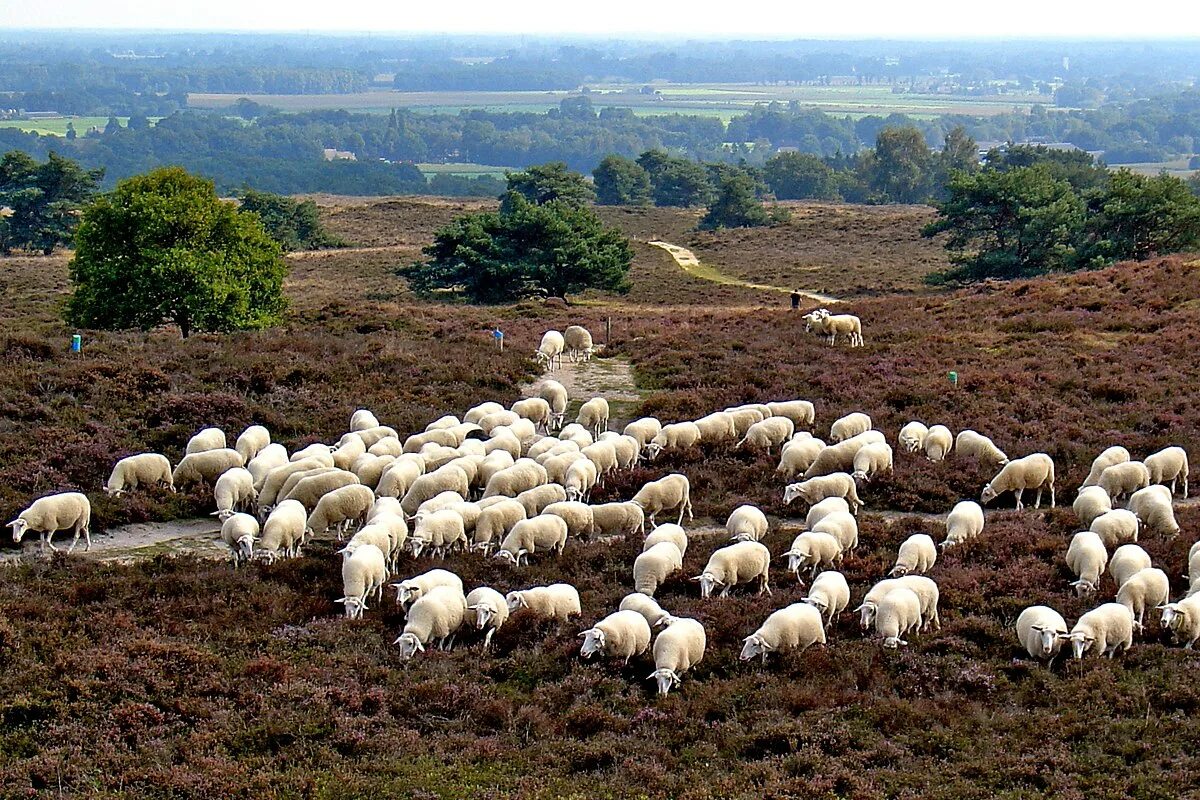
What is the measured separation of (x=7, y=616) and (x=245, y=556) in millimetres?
3160

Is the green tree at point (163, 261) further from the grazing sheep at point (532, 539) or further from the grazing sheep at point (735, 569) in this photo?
the grazing sheep at point (735, 569)

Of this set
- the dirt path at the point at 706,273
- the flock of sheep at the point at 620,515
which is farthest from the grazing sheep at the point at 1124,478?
the dirt path at the point at 706,273

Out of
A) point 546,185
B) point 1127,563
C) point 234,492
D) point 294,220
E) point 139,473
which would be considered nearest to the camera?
point 1127,563

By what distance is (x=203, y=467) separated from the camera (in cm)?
1916

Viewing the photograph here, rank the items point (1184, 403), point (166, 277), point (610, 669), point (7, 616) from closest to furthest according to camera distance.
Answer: point (610, 669)
point (7, 616)
point (1184, 403)
point (166, 277)

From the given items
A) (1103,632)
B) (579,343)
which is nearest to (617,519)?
(1103,632)

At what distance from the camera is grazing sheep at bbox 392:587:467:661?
1309cm

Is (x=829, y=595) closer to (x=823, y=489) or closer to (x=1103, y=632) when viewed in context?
(x=1103, y=632)

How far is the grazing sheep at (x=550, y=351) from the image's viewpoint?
28812 mm

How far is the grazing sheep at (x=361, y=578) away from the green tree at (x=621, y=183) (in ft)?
352

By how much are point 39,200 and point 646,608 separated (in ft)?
254

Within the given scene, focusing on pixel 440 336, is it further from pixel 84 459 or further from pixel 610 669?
pixel 610 669

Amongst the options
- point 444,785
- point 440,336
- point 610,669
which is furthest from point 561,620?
point 440,336

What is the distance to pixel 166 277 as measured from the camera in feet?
108
